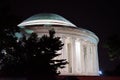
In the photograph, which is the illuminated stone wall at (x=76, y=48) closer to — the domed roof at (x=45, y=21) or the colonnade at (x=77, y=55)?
the colonnade at (x=77, y=55)

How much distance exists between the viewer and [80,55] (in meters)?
68.9

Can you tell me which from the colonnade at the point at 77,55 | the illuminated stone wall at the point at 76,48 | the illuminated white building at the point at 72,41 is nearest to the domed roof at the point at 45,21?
the illuminated white building at the point at 72,41

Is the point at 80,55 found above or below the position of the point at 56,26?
below

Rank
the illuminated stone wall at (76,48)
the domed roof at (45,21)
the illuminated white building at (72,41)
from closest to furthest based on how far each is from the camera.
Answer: the illuminated white building at (72,41) → the illuminated stone wall at (76,48) → the domed roof at (45,21)

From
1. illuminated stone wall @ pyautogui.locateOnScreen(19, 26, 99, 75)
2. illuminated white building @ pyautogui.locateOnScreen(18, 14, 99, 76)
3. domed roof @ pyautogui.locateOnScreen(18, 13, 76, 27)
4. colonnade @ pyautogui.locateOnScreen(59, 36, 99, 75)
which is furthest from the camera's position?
domed roof @ pyautogui.locateOnScreen(18, 13, 76, 27)

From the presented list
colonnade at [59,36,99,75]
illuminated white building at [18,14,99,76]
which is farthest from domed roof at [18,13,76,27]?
colonnade at [59,36,99,75]

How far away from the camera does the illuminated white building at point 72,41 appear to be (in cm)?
6450

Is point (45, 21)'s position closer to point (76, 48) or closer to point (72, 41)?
point (72, 41)

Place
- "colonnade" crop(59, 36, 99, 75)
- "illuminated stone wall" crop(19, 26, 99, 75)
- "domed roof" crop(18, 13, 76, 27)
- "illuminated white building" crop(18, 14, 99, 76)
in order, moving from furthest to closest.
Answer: "domed roof" crop(18, 13, 76, 27) → "colonnade" crop(59, 36, 99, 75) → "illuminated stone wall" crop(19, 26, 99, 75) → "illuminated white building" crop(18, 14, 99, 76)

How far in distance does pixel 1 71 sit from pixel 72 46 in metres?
32.1

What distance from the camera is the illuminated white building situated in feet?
212

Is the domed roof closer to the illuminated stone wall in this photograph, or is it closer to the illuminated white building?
the illuminated white building

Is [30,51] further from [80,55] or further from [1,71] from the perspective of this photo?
[80,55]

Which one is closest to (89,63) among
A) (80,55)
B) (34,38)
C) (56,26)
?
(80,55)
